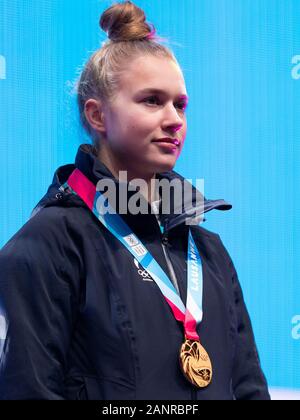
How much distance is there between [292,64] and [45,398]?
4.83ft

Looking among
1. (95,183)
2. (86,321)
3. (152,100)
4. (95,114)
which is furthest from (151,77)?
(86,321)

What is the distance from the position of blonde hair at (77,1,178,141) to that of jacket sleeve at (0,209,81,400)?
1.18 feet

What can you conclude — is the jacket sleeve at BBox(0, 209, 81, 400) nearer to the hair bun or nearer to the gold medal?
the gold medal

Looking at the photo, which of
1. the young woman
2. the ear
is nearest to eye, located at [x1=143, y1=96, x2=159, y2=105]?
the young woman

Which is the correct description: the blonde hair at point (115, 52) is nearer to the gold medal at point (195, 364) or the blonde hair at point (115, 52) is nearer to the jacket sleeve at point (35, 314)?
the jacket sleeve at point (35, 314)

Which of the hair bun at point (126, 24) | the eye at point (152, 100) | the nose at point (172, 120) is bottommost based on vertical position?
the nose at point (172, 120)

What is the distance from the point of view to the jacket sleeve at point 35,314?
4.64 feet

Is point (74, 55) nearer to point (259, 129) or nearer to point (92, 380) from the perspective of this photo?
point (259, 129)

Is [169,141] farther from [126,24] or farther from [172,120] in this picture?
[126,24]

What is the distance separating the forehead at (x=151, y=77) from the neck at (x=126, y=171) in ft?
0.49

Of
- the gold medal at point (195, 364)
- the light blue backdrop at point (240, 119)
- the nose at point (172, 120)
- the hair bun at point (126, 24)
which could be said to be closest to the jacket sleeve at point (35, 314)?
the gold medal at point (195, 364)

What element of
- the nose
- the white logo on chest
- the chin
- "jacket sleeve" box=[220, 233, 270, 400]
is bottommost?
"jacket sleeve" box=[220, 233, 270, 400]

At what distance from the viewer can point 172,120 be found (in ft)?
5.42

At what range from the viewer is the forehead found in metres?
1.67
